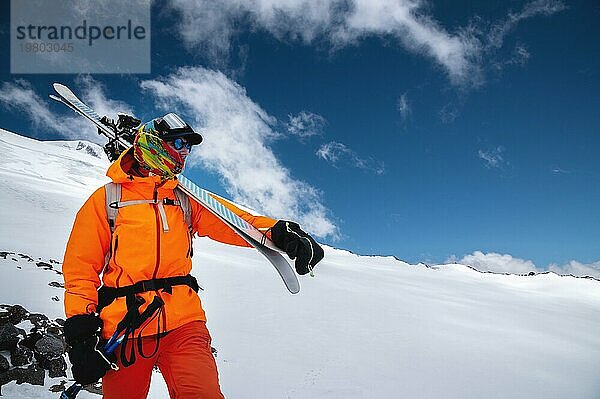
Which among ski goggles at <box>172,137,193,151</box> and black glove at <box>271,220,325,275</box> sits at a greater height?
ski goggles at <box>172,137,193,151</box>

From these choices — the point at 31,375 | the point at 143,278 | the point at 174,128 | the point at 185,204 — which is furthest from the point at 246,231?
the point at 31,375

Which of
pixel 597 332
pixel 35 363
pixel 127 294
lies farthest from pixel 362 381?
pixel 597 332

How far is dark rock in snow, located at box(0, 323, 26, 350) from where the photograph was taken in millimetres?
5176

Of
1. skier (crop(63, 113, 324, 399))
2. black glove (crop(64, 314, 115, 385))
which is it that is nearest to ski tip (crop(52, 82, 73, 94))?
skier (crop(63, 113, 324, 399))

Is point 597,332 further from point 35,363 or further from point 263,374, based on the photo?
point 35,363

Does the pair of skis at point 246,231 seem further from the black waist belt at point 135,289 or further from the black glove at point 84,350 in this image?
the black glove at point 84,350

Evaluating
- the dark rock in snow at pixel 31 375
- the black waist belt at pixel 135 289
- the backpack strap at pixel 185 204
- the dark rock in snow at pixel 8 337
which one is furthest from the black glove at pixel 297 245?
the dark rock in snow at pixel 8 337

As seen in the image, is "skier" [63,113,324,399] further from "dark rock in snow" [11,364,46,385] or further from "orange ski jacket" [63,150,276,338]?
"dark rock in snow" [11,364,46,385]

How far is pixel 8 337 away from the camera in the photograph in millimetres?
5211

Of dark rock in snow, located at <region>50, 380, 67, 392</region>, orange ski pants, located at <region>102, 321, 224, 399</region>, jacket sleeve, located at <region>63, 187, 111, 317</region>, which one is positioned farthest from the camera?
dark rock in snow, located at <region>50, 380, 67, 392</region>

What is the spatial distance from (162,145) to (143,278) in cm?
103

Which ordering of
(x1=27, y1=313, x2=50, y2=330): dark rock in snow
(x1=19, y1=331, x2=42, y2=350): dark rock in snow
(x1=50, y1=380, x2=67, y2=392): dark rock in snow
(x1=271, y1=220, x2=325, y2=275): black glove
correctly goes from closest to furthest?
(x1=271, y1=220, x2=325, y2=275): black glove, (x1=50, y1=380, x2=67, y2=392): dark rock in snow, (x1=19, y1=331, x2=42, y2=350): dark rock in snow, (x1=27, y1=313, x2=50, y2=330): dark rock in snow

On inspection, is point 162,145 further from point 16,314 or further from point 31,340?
point 16,314

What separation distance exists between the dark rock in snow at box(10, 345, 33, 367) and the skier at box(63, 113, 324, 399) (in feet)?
9.22
